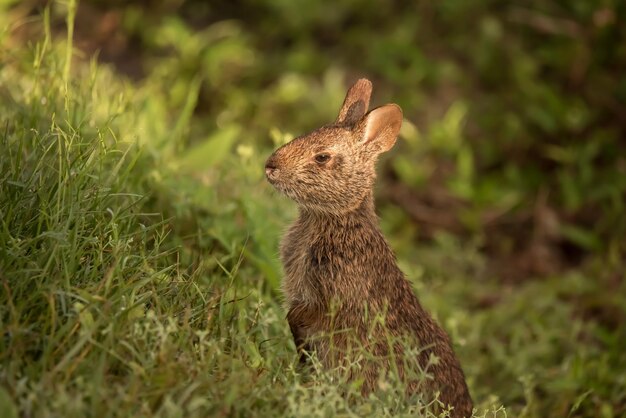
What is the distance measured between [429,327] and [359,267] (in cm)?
39

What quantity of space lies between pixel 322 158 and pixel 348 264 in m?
0.50

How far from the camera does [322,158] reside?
4.09 m

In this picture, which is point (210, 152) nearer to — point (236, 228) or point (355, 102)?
point (236, 228)

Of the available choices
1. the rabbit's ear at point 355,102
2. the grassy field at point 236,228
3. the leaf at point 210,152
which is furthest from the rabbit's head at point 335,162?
the leaf at point 210,152

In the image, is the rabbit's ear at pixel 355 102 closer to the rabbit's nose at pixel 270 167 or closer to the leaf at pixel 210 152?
the rabbit's nose at pixel 270 167

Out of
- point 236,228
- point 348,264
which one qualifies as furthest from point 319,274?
point 236,228

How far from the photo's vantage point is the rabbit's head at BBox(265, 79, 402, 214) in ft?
13.2

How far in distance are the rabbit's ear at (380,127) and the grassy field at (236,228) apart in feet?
2.41

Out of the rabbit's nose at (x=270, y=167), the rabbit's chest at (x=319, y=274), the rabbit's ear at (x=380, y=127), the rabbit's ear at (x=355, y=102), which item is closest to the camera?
the rabbit's chest at (x=319, y=274)

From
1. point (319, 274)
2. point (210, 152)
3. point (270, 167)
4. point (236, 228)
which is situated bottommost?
point (210, 152)

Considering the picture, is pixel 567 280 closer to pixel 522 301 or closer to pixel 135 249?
pixel 522 301

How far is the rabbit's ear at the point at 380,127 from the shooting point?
4.18 m

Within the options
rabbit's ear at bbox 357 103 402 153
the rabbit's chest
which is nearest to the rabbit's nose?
the rabbit's chest

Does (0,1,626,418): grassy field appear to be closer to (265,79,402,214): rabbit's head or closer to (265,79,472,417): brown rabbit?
(265,79,472,417): brown rabbit
